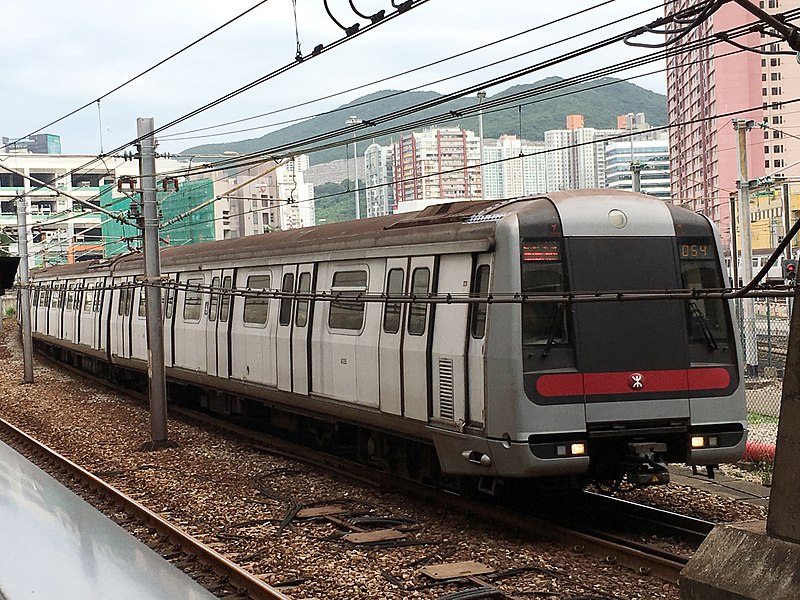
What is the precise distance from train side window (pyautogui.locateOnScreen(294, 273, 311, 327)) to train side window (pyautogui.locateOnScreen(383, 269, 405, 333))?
7.71 feet

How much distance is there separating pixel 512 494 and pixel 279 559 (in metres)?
2.81

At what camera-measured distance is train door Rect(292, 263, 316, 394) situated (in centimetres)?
1337

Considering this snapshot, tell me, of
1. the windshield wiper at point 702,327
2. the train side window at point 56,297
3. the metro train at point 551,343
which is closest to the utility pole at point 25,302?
the train side window at point 56,297

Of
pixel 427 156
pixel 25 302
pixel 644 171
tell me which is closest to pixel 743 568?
pixel 25 302

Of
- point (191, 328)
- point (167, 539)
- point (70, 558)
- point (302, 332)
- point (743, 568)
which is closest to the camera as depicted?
point (743, 568)

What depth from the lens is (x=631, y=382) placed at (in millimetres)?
9391

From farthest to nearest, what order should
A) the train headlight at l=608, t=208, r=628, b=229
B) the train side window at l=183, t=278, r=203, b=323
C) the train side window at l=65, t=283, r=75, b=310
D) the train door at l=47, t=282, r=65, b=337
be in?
1. the train door at l=47, t=282, r=65, b=337
2. the train side window at l=65, t=283, r=75, b=310
3. the train side window at l=183, t=278, r=203, b=323
4. the train headlight at l=608, t=208, r=628, b=229

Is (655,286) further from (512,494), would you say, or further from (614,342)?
(512,494)

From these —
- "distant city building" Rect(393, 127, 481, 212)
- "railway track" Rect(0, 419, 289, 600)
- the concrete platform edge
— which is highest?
"distant city building" Rect(393, 127, 481, 212)

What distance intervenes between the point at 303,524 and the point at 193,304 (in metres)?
8.62

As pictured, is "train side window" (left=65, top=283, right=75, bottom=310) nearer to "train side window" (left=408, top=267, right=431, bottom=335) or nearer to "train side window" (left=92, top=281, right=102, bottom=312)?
"train side window" (left=92, top=281, right=102, bottom=312)

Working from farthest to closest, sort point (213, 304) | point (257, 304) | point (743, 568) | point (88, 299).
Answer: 1. point (88, 299)
2. point (213, 304)
3. point (257, 304)
4. point (743, 568)

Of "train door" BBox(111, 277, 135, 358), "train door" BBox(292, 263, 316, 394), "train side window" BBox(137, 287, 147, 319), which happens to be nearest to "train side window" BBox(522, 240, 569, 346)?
"train door" BBox(292, 263, 316, 394)

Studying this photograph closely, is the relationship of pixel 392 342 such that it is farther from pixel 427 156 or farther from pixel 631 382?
pixel 427 156
